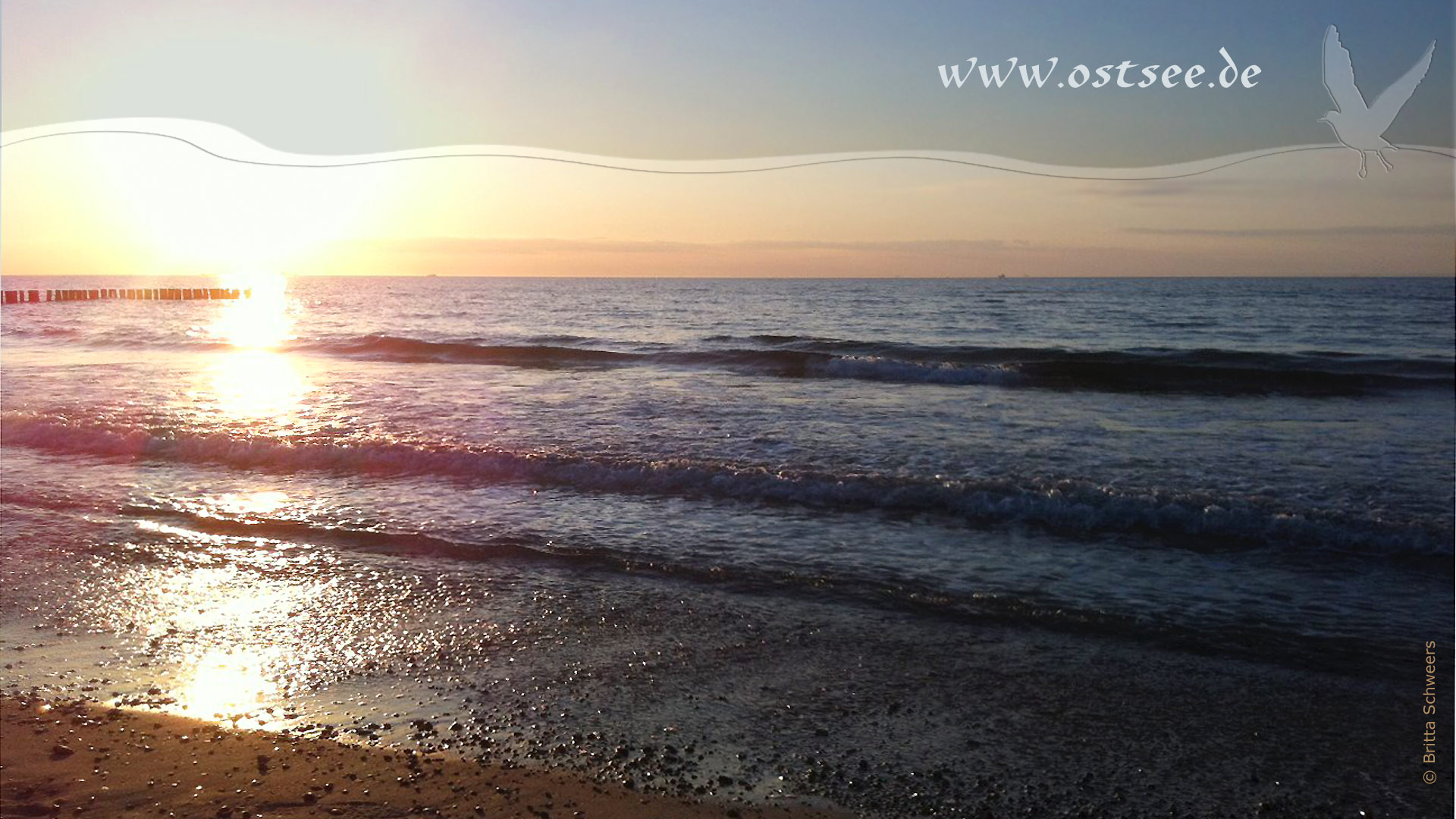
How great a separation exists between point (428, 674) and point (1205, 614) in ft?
15.4

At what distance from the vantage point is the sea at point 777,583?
13.9 ft

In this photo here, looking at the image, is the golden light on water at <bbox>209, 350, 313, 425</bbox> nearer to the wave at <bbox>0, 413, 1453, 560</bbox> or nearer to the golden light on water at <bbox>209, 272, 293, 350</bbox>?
the wave at <bbox>0, 413, 1453, 560</bbox>

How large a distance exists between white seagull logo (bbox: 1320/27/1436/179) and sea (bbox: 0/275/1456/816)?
292 centimetres

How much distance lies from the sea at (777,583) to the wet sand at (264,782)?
17 cm

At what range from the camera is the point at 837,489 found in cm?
919

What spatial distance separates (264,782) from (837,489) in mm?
6181

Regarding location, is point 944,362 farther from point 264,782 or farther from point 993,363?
point 264,782

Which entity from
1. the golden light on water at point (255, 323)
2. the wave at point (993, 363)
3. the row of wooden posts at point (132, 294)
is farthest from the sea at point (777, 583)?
the row of wooden posts at point (132, 294)

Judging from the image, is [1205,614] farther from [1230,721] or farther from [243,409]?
[243,409]

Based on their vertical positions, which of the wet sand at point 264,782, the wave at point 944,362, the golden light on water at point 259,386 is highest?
the wave at point 944,362

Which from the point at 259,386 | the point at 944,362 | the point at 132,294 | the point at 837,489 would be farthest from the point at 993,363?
the point at 132,294

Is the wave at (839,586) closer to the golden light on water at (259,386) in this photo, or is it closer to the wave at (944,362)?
the golden light on water at (259,386)

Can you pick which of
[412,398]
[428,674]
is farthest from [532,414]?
[428,674]

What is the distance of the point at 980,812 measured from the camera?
3709 mm
